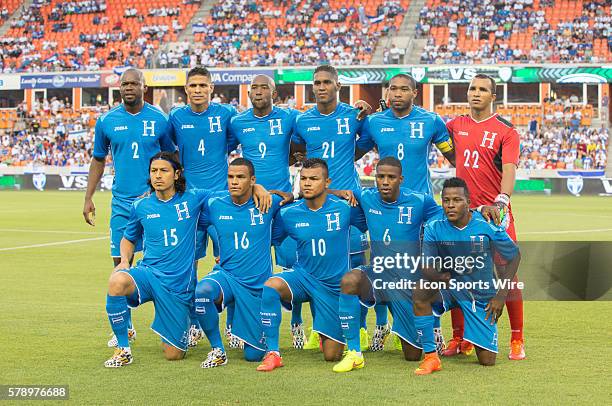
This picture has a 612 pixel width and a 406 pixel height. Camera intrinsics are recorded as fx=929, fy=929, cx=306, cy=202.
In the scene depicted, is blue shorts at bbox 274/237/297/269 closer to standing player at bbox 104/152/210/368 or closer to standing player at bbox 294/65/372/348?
standing player at bbox 294/65/372/348

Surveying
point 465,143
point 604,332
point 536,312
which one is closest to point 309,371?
point 465,143

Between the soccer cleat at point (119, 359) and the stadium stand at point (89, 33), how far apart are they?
41973 mm

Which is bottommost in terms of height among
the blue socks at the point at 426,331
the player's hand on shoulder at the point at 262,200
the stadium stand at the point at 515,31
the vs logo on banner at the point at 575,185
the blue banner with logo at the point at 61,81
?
the blue socks at the point at 426,331

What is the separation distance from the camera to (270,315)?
7039mm

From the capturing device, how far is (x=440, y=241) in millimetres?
7109

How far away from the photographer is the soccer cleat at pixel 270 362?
6.77 metres

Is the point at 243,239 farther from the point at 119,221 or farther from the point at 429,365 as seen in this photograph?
the point at 429,365

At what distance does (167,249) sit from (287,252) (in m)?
1.28

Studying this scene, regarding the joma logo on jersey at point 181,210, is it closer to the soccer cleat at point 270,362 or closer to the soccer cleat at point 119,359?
the soccer cleat at point 119,359

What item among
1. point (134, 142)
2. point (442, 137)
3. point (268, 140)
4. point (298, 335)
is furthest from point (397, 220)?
point (134, 142)

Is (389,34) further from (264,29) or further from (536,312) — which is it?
(536,312)

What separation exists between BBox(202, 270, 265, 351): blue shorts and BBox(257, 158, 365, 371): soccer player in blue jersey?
0.91 feet

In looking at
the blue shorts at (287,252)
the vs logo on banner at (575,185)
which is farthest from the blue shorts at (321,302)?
the vs logo on banner at (575,185)

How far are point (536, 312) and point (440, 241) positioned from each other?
10.0 feet
